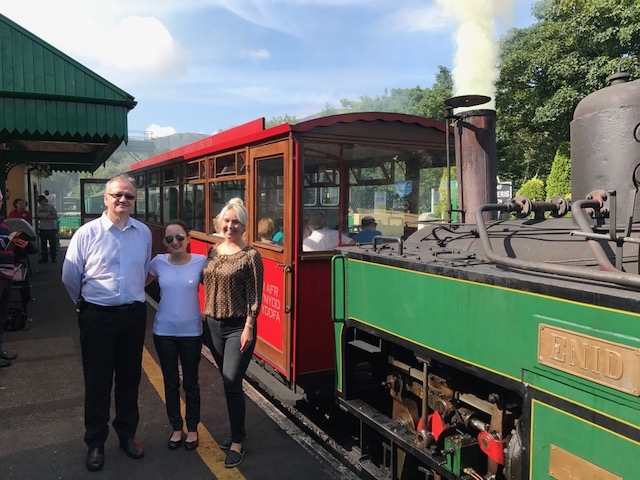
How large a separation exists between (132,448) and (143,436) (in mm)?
344

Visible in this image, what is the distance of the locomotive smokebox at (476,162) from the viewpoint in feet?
13.0

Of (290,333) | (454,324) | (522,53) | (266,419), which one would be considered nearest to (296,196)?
(290,333)

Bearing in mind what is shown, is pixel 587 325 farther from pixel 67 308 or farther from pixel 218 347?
pixel 67 308

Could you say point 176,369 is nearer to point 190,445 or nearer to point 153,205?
point 190,445

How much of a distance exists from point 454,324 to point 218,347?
1591mm

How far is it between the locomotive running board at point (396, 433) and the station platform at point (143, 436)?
17.4 inches

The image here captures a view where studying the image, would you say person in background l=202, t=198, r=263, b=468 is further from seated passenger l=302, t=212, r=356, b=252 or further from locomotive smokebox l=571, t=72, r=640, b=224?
locomotive smokebox l=571, t=72, r=640, b=224

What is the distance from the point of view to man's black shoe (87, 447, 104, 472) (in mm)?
3281

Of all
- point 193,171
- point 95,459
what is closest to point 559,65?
point 193,171

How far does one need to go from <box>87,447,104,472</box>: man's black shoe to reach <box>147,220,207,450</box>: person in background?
47 cm

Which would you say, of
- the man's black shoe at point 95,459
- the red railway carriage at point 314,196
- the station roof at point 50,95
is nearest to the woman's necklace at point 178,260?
the red railway carriage at point 314,196

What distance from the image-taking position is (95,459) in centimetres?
329

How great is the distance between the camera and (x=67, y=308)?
7.89 metres

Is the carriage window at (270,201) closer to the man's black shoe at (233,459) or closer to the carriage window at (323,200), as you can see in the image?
the carriage window at (323,200)
